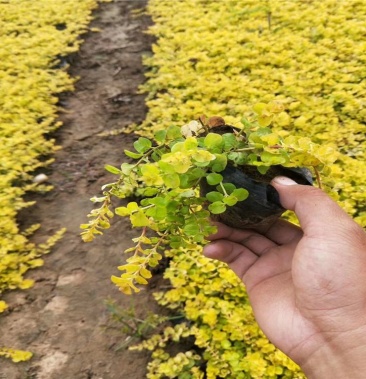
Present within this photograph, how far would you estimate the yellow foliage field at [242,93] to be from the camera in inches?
→ 104

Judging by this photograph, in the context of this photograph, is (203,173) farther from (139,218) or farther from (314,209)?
(314,209)

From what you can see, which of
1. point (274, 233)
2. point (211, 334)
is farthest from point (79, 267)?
point (274, 233)

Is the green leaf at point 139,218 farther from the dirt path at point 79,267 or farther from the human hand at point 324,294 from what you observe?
the dirt path at point 79,267

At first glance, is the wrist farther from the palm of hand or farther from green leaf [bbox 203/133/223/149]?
green leaf [bbox 203/133/223/149]

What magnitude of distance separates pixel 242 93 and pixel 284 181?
275cm

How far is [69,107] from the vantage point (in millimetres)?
5406

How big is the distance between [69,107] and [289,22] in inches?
116

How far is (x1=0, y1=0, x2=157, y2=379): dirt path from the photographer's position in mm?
2855

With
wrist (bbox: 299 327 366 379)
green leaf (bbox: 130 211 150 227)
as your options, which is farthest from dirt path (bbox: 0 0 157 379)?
green leaf (bbox: 130 211 150 227)

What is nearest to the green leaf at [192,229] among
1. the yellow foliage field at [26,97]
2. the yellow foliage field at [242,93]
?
the yellow foliage field at [242,93]

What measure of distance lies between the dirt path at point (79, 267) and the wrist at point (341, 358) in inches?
52.2

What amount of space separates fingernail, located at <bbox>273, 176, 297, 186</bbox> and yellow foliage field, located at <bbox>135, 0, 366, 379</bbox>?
0.61 m

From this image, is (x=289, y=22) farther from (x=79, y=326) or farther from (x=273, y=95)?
(x=79, y=326)

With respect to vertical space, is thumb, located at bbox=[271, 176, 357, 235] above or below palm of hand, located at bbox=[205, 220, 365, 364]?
above
